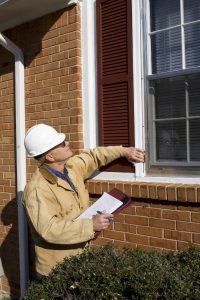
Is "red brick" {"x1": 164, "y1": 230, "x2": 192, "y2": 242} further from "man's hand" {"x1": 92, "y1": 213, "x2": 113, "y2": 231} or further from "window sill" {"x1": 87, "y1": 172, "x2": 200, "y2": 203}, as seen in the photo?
"man's hand" {"x1": 92, "y1": 213, "x2": 113, "y2": 231}

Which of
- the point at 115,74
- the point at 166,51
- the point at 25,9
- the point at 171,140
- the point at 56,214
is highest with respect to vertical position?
the point at 25,9

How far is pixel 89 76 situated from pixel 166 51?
928 mm

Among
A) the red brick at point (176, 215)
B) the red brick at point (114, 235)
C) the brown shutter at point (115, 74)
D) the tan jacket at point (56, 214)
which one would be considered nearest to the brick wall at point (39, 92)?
the brown shutter at point (115, 74)

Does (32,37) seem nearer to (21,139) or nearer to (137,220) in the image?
(21,139)

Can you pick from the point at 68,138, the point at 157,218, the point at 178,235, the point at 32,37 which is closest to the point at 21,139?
the point at 68,138

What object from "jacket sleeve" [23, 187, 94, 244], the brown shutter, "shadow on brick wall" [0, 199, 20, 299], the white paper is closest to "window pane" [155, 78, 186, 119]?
the brown shutter

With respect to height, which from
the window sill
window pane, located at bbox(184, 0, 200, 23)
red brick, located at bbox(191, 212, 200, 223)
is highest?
window pane, located at bbox(184, 0, 200, 23)

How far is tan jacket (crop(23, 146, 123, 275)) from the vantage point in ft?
11.5

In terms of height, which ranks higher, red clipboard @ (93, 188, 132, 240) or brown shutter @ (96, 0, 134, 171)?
brown shutter @ (96, 0, 134, 171)

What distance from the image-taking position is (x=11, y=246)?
18.8 ft

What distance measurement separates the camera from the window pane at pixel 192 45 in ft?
13.0

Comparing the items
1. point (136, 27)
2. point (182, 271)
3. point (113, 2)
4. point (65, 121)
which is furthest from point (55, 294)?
point (113, 2)

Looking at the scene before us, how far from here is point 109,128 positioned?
460 cm

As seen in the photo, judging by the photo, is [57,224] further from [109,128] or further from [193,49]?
[193,49]
